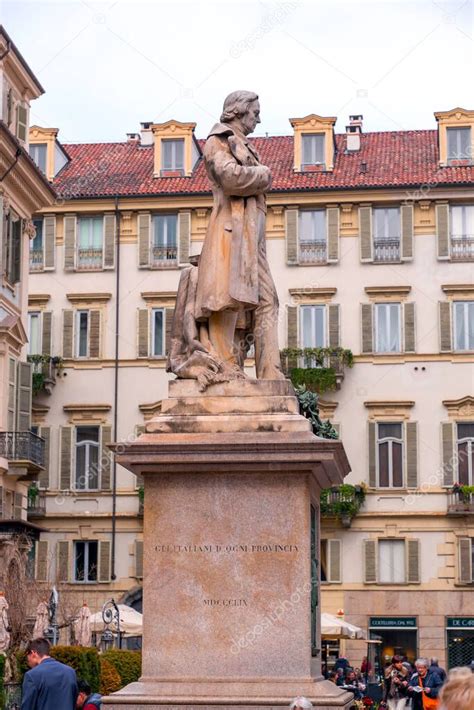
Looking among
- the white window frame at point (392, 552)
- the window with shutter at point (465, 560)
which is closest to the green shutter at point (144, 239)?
the white window frame at point (392, 552)

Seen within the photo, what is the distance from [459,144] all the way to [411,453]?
11.2 m

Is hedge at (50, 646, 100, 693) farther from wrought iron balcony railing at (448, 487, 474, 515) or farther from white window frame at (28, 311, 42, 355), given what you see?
white window frame at (28, 311, 42, 355)

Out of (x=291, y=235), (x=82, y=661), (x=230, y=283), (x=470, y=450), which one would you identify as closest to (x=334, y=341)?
(x=291, y=235)

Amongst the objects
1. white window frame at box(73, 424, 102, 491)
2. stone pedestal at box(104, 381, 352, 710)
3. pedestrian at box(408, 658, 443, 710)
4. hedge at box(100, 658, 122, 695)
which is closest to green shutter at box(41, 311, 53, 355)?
white window frame at box(73, 424, 102, 491)

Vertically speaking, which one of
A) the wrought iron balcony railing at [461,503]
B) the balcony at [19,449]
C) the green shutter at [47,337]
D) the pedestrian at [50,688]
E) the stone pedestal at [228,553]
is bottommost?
the pedestrian at [50,688]

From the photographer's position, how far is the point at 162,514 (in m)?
13.9

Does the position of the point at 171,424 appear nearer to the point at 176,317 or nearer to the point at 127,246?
the point at 176,317

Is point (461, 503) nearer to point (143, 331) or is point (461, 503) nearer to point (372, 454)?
point (372, 454)

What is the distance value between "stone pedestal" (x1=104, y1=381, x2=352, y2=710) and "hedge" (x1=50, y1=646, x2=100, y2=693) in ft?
38.9

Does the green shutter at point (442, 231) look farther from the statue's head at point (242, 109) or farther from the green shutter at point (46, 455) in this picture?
the statue's head at point (242, 109)

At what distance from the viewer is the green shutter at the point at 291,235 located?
54.7 meters

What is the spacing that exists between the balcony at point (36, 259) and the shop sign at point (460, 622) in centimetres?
1857

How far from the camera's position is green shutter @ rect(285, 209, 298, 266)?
179ft

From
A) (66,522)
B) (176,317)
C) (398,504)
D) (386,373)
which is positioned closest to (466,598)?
(398,504)
